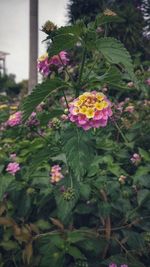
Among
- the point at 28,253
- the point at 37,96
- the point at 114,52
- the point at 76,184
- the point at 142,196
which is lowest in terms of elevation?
the point at 28,253

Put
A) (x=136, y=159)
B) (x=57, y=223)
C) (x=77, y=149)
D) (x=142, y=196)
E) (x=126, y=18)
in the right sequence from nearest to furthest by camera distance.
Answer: (x=77, y=149), (x=57, y=223), (x=142, y=196), (x=136, y=159), (x=126, y=18)

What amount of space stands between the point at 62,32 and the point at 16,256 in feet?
3.19

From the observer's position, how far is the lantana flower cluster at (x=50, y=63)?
1.90 m

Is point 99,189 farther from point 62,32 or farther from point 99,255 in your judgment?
point 62,32

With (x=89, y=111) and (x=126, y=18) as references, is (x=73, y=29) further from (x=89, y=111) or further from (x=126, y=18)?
(x=126, y=18)

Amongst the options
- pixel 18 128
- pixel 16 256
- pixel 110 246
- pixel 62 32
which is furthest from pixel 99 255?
pixel 62 32

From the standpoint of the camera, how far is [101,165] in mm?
2357

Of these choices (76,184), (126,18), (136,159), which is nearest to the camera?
(76,184)

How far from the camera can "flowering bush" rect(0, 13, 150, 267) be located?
5.24 ft

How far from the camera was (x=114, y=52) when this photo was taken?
157 centimetres

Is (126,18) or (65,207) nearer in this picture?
(65,207)

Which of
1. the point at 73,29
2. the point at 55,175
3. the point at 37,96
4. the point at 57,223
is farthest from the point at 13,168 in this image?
the point at 73,29

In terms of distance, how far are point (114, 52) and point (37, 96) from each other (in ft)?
0.90

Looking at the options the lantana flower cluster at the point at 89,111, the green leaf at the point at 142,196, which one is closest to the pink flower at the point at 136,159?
the green leaf at the point at 142,196
